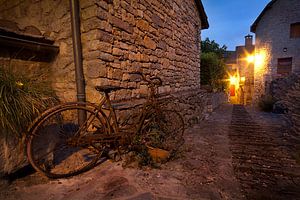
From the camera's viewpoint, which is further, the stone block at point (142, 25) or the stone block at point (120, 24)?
the stone block at point (142, 25)

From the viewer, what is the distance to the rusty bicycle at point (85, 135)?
7.06 feet

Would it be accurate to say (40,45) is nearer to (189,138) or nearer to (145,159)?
(145,159)

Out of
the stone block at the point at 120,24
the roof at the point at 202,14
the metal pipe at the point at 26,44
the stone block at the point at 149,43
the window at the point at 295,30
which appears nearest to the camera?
the metal pipe at the point at 26,44

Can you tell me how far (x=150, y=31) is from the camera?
3.98 metres

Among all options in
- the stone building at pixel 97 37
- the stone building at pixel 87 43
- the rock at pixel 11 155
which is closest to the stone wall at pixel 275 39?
the stone building at pixel 97 37

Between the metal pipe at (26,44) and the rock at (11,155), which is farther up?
the metal pipe at (26,44)

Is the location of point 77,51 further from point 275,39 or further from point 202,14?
point 275,39

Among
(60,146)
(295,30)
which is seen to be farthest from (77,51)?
(295,30)

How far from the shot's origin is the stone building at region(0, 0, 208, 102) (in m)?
2.79

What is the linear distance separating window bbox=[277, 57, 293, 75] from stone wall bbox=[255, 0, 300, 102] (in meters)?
0.24

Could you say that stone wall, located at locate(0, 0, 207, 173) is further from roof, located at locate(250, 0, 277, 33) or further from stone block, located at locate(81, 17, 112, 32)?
roof, located at locate(250, 0, 277, 33)

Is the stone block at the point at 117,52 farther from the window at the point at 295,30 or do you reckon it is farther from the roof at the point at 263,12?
the roof at the point at 263,12

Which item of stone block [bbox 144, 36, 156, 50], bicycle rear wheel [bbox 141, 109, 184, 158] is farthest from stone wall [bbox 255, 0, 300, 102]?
stone block [bbox 144, 36, 156, 50]

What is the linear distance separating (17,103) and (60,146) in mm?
818
